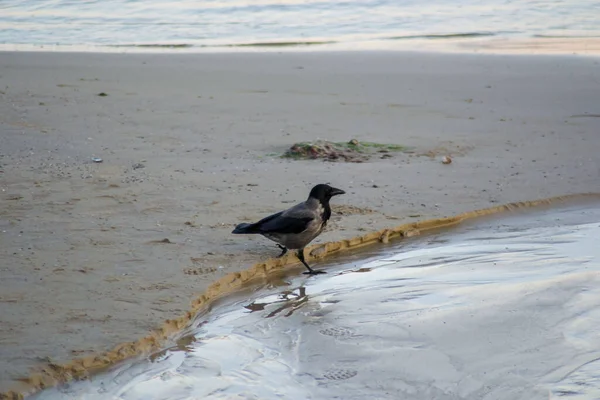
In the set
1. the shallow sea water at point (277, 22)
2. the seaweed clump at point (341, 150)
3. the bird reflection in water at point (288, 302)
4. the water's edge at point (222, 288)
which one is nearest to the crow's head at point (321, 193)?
the water's edge at point (222, 288)

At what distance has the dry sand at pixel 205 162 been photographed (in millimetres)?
5379

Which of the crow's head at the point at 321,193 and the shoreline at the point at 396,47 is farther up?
the crow's head at the point at 321,193

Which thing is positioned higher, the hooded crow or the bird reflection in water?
the hooded crow

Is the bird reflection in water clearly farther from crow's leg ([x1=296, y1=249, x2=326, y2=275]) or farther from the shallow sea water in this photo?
the shallow sea water

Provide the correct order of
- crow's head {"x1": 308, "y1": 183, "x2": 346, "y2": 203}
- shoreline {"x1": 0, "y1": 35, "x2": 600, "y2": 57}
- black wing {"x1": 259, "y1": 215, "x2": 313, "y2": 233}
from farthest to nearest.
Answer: shoreline {"x1": 0, "y1": 35, "x2": 600, "y2": 57}
crow's head {"x1": 308, "y1": 183, "x2": 346, "y2": 203}
black wing {"x1": 259, "y1": 215, "x2": 313, "y2": 233}

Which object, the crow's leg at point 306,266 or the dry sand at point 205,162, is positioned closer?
the dry sand at point 205,162

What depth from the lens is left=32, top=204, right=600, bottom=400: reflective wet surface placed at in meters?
4.23

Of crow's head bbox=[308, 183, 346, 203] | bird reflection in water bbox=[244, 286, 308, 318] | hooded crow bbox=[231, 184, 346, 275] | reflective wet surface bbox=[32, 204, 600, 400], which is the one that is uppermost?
crow's head bbox=[308, 183, 346, 203]

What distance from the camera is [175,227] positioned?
662 centimetres

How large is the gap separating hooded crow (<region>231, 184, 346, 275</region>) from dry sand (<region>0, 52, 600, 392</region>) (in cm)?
22

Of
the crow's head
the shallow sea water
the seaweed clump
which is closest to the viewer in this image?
the crow's head

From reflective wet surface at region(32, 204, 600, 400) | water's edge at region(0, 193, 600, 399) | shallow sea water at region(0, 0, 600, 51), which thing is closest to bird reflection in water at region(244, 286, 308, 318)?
reflective wet surface at region(32, 204, 600, 400)

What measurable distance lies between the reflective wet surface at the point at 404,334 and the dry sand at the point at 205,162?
0.38 metres

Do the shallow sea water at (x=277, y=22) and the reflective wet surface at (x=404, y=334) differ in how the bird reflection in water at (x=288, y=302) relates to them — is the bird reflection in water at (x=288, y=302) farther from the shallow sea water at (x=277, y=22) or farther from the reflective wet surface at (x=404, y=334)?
the shallow sea water at (x=277, y=22)
